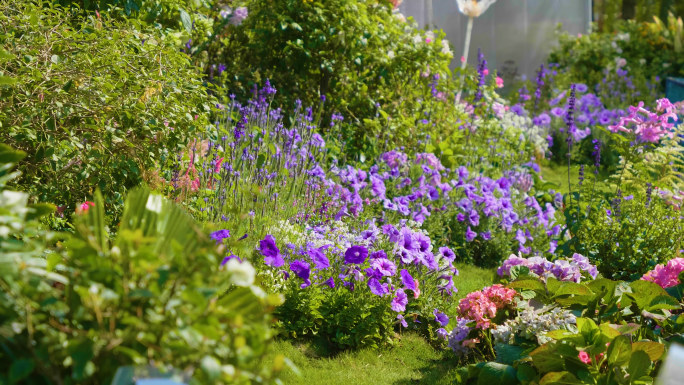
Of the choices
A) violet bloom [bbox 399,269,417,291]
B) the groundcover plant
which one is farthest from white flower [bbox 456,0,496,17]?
violet bloom [bbox 399,269,417,291]

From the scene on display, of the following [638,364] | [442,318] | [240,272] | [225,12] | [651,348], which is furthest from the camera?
[225,12]

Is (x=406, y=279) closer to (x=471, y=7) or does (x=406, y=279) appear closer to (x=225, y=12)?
(x=225, y=12)

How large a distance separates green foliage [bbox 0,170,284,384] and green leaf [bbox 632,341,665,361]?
155 centimetres

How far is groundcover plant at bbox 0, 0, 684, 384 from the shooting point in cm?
147

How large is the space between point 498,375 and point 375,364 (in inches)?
26.8

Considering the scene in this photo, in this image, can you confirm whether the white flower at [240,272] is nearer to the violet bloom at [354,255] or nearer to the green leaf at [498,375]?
the green leaf at [498,375]

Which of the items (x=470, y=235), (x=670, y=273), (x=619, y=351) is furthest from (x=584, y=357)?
(x=470, y=235)

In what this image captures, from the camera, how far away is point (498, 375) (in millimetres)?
2645

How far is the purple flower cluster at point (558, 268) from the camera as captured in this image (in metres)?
3.24

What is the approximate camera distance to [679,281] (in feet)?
10.2

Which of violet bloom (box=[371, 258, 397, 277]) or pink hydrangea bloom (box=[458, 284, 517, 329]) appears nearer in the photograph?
pink hydrangea bloom (box=[458, 284, 517, 329])

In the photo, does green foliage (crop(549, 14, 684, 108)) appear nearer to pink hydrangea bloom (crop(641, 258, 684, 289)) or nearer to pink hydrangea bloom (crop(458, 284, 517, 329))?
pink hydrangea bloom (crop(641, 258, 684, 289))

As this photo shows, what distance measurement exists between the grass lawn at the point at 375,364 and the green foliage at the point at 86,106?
1072 mm

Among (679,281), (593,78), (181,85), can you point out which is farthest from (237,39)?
(593,78)
